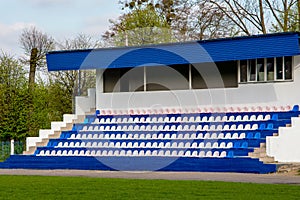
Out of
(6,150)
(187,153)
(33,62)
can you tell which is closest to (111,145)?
(187,153)

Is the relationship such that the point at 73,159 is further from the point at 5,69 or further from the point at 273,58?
the point at 5,69

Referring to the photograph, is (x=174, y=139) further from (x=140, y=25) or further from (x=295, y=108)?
(x=140, y=25)

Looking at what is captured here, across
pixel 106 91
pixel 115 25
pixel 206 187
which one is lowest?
pixel 206 187

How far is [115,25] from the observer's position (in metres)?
55.2

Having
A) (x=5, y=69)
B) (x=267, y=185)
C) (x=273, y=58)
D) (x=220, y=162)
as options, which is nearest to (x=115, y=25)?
(x=5, y=69)

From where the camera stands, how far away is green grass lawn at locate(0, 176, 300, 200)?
48.6ft

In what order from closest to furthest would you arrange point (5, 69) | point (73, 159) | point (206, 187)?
point (206, 187), point (73, 159), point (5, 69)

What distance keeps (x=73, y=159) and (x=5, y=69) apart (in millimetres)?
15389

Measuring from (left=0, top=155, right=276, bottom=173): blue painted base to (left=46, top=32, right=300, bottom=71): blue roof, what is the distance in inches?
202

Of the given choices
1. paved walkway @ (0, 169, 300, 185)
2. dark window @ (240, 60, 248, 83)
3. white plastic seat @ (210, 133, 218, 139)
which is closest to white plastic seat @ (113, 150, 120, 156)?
paved walkway @ (0, 169, 300, 185)

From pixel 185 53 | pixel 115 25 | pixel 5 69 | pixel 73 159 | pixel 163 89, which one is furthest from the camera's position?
pixel 115 25

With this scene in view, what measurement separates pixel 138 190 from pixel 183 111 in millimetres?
13273

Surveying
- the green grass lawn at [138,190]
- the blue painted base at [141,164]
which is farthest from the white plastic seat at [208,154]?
the green grass lawn at [138,190]

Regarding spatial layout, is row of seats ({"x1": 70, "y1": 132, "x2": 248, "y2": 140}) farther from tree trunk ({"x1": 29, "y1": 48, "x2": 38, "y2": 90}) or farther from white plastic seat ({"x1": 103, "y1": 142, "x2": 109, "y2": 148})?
tree trunk ({"x1": 29, "y1": 48, "x2": 38, "y2": 90})
